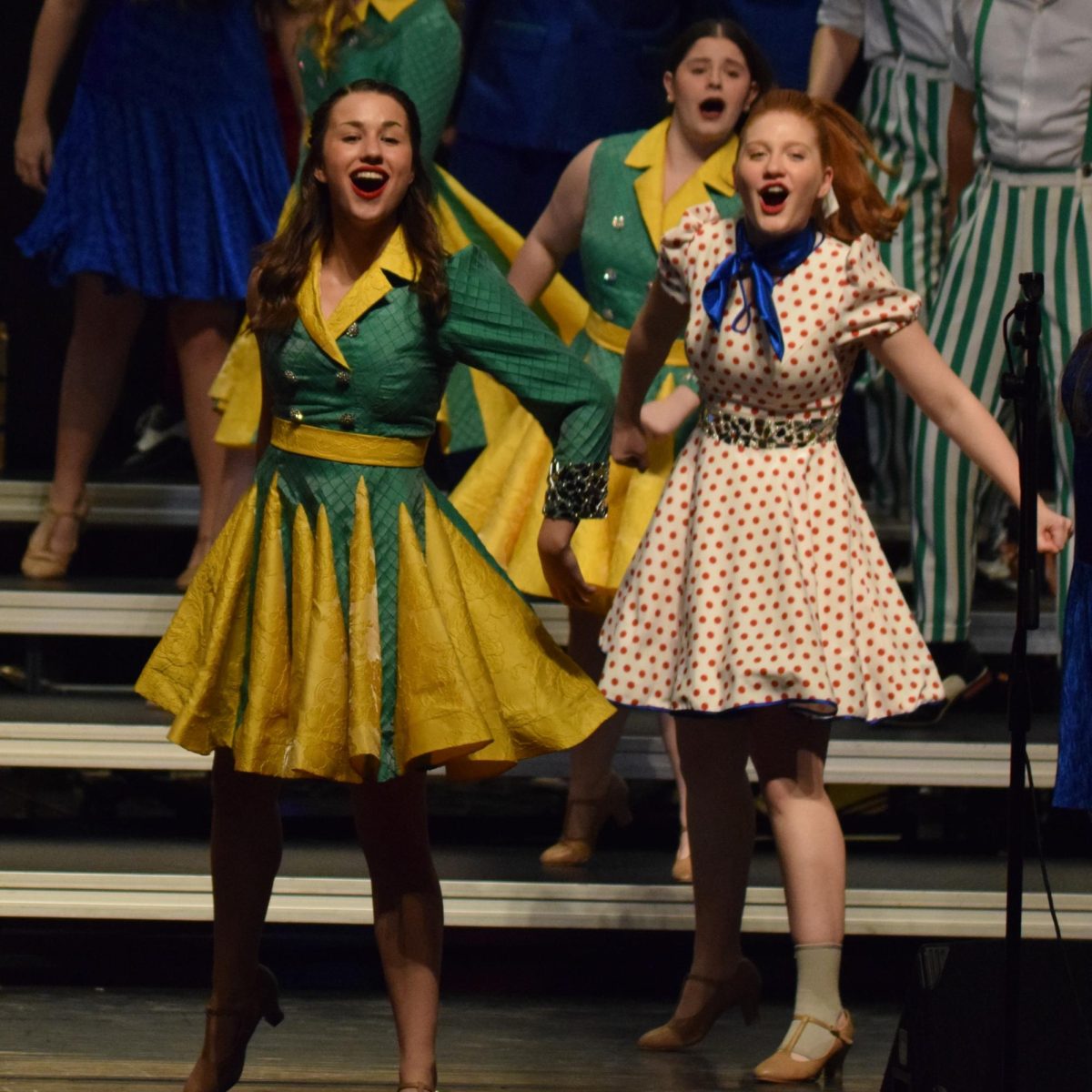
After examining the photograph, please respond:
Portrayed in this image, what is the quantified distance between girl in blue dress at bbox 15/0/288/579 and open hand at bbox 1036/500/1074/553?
6.82 feet

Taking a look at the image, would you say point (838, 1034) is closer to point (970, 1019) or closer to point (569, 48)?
point (970, 1019)

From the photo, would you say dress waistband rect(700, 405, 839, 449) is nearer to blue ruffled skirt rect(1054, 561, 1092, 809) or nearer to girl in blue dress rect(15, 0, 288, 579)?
blue ruffled skirt rect(1054, 561, 1092, 809)

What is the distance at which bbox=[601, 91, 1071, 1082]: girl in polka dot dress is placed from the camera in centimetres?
359

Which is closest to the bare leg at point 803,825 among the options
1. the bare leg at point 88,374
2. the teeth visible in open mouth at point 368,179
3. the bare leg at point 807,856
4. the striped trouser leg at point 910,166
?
the bare leg at point 807,856

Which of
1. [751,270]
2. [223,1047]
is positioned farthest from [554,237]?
[223,1047]

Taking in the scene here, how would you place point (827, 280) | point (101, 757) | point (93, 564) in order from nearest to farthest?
point (827, 280) < point (101, 757) < point (93, 564)

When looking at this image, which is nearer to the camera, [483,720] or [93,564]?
[483,720]

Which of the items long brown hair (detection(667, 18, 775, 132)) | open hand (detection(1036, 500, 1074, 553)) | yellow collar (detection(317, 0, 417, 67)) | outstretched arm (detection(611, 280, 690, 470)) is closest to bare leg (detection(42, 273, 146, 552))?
yellow collar (detection(317, 0, 417, 67))

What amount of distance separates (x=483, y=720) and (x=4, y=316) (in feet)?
10.8

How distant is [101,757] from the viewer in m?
4.46

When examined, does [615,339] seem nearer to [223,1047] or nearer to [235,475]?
[235,475]

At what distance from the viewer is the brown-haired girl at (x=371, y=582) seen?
3.24m

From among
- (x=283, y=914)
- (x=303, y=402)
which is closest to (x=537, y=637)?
(x=303, y=402)

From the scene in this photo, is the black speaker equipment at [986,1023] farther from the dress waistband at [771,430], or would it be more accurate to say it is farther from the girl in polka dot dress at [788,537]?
the dress waistband at [771,430]
